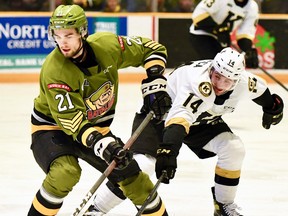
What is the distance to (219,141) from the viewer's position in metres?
3.83

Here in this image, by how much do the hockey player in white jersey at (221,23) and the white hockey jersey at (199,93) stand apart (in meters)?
2.58

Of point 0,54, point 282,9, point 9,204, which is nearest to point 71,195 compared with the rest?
point 9,204

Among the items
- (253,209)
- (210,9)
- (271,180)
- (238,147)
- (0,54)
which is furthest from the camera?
(0,54)

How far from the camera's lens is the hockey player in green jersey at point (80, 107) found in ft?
10.5

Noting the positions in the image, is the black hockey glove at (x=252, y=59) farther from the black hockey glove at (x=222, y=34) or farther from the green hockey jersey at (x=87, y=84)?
the green hockey jersey at (x=87, y=84)

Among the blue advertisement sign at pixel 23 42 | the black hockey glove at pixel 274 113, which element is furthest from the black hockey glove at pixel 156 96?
the blue advertisement sign at pixel 23 42

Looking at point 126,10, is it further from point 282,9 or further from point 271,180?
point 271,180

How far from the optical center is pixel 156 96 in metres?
3.49

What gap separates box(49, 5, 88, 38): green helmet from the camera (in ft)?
10.5

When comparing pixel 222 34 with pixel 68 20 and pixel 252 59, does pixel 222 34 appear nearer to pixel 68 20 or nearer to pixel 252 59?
pixel 252 59

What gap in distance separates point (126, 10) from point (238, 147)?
5.42m

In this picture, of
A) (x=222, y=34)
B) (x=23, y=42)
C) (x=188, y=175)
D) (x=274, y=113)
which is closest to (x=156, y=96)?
(x=274, y=113)

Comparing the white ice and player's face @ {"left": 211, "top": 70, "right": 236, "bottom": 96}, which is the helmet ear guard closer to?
player's face @ {"left": 211, "top": 70, "right": 236, "bottom": 96}

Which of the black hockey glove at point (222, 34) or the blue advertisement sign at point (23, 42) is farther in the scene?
the blue advertisement sign at point (23, 42)
